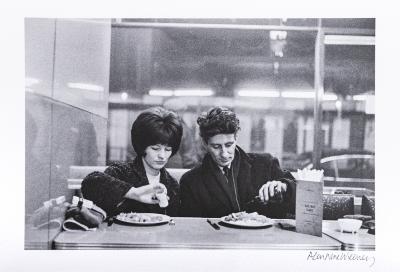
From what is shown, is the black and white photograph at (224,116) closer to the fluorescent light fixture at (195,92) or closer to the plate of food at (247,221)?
the fluorescent light fixture at (195,92)

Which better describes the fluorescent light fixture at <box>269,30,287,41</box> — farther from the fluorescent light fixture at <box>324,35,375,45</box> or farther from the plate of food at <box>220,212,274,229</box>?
the plate of food at <box>220,212,274,229</box>

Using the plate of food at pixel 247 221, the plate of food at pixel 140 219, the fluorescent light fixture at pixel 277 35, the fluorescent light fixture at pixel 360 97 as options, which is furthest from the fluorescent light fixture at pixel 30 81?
the fluorescent light fixture at pixel 360 97

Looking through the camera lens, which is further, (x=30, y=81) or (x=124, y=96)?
(x=124, y=96)

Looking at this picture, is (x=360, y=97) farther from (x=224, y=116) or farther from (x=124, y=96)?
(x=124, y=96)

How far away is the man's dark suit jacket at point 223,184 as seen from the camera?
202cm

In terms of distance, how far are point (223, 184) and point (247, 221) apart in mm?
374

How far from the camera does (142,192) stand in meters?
1.98

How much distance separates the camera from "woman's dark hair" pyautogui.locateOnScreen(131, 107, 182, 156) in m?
2.00

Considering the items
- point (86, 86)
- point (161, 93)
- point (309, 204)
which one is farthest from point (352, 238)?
point (86, 86)

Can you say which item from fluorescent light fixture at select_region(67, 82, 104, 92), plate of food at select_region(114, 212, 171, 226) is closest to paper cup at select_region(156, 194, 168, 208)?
plate of food at select_region(114, 212, 171, 226)

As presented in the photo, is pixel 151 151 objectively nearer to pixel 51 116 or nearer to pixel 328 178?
pixel 51 116

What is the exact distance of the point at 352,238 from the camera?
5.07ft

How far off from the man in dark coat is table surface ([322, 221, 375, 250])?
0.36 metres
